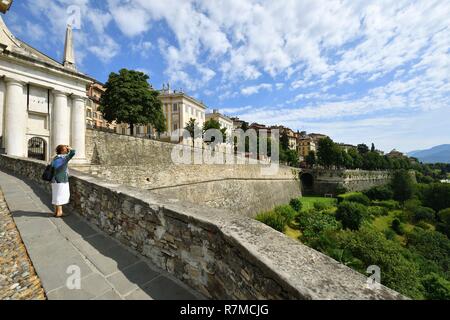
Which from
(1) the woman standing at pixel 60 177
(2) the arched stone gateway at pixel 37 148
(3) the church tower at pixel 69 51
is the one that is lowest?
(1) the woman standing at pixel 60 177

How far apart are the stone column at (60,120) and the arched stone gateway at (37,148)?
3.94 ft

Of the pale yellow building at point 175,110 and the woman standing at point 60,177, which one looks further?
the pale yellow building at point 175,110

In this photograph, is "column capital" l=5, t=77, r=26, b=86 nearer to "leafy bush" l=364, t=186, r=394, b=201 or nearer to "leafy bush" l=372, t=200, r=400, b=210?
"leafy bush" l=372, t=200, r=400, b=210

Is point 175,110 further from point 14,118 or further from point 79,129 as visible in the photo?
point 14,118

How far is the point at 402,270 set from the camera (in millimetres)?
14883

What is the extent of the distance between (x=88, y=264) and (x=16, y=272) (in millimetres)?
737

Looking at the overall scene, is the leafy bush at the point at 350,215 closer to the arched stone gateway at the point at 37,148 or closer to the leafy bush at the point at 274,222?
the leafy bush at the point at 274,222

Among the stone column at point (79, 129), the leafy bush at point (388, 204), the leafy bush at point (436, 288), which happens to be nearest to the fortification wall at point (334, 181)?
the leafy bush at point (388, 204)

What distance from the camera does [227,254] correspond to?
2.04 metres

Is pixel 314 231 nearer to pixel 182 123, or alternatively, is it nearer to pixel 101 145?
pixel 101 145

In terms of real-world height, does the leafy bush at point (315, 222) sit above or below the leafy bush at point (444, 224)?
above

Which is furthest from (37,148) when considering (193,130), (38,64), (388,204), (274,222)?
(388,204)

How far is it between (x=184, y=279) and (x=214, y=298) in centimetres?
44

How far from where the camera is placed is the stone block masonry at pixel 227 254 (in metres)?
1.58
